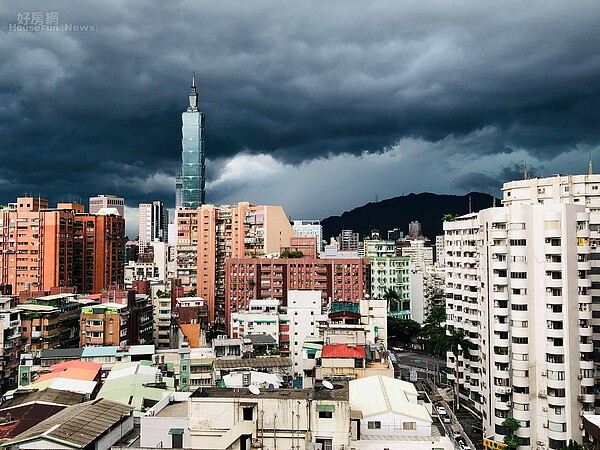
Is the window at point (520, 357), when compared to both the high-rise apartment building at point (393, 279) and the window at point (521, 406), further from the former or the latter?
the high-rise apartment building at point (393, 279)

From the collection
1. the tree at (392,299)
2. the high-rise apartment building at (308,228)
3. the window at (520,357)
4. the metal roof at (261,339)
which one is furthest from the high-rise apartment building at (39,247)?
the high-rise apartment building at (308,228)

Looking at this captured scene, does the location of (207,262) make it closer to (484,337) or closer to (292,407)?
(484,337)

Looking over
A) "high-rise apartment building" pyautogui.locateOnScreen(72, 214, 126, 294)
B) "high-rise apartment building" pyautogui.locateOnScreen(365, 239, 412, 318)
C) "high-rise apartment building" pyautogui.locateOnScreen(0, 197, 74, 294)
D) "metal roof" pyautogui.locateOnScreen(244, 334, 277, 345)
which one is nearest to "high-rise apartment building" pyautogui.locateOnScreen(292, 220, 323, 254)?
"high-rise apartment building" pyautogui.locateOnScreen(365, 239, 412, 318)

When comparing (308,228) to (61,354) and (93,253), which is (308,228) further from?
(61,354)

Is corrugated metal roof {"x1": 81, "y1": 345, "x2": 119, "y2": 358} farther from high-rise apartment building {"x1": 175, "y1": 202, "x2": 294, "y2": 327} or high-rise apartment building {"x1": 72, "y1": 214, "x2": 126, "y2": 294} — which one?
high-rise apartment building {"x1": 175, "y1": 202, "x2": 294, "y2": 327}

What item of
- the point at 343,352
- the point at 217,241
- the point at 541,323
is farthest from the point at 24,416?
the point at 217,241

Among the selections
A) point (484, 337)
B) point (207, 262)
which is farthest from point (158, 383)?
point (207, 262)
